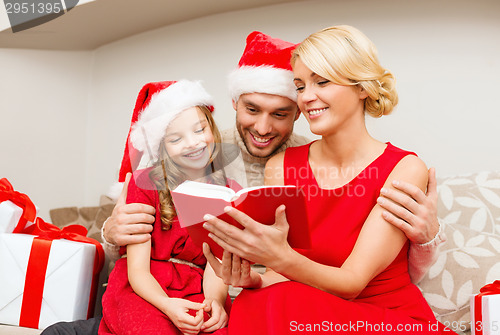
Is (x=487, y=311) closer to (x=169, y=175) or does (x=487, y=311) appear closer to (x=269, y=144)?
(x=269, y=144)

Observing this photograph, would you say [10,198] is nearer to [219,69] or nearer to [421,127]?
[219,69]

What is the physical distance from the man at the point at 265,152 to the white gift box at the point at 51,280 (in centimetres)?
12

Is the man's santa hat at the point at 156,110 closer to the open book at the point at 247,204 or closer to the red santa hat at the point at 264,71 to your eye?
the red santa hat at the point at 264,71

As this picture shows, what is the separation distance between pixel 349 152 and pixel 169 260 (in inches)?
26.5

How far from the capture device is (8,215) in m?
1.68

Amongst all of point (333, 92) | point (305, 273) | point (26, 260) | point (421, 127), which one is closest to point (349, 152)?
point (333, 92)

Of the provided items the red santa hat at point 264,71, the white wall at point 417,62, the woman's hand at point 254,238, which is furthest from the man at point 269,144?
the white wall at point 417,62

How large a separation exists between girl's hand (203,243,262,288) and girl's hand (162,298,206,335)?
0.15 meters

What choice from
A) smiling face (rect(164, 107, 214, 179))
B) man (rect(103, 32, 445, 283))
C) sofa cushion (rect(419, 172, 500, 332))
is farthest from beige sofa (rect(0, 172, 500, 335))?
smiling face (rect(164, 107, 214, 179))

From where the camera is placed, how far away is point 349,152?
1.42m

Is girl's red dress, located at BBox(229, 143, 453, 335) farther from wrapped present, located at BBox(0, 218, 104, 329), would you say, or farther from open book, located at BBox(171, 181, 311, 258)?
wrapped present, located at BBox(0, 218, 104, 329)

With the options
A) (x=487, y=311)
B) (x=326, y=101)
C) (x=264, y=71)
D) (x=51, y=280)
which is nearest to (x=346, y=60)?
(x=326, y=101)

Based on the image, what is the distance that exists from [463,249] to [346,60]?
844 millimetres

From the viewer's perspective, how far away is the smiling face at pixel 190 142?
4.91 ft
